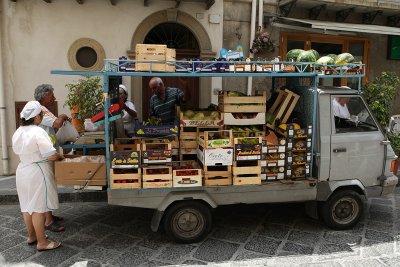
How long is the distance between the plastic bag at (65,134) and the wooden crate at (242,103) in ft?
6.86

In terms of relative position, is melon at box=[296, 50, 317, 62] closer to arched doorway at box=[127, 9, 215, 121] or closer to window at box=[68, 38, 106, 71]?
arched doorway at box=[127, 9, 215, 121]

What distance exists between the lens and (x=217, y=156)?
4.47 metres

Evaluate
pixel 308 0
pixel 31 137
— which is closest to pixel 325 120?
pixel 31 137

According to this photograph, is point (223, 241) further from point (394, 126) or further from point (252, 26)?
point (252, 26)

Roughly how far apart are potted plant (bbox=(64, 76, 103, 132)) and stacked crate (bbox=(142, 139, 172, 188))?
112 inches

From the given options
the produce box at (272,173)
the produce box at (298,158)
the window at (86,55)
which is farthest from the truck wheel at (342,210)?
the window at (86,55)

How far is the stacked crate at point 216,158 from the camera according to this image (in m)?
4.43

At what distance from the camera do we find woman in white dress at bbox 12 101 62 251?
165 inches

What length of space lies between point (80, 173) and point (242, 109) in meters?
2.15

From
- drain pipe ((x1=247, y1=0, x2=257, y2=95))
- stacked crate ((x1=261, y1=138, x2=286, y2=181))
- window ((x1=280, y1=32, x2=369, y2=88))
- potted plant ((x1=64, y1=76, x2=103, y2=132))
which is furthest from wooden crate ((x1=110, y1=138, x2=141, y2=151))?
window ((x1=280, y1=32, x2=369, y2=88))

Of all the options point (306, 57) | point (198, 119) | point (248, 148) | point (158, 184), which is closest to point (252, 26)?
point (306, 57)

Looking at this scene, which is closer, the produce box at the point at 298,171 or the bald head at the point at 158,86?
the produce box at the point at 298,171

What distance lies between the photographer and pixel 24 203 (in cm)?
431

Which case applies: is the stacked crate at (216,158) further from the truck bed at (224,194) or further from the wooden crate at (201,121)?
the wooden crate at (201,121)
